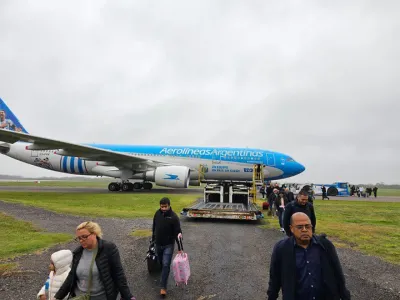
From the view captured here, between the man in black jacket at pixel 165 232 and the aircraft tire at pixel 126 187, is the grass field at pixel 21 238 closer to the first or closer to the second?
the man in black jacket at pixel 165 232

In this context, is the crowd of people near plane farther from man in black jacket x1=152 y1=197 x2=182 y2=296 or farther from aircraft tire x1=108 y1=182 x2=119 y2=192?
aircraft tire x1=108 y1=182 x2=119 y2=192

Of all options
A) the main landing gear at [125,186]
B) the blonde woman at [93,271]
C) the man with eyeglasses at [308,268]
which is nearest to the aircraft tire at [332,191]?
the main landing gear at [125,186]

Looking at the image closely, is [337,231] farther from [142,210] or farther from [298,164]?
[298,164]

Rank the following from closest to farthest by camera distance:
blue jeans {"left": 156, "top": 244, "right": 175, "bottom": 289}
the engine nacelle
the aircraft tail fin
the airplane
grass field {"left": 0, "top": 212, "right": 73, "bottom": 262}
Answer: blue jeans {"left": 156, "top": 244, "right": 175, "bottom": 289}
grass field {"left": 0, "top": 212, "right": 73, "bottom": 262}
the engine nacelle
the airplane
the aircraft tail fin

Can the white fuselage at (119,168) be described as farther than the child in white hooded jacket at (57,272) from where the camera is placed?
Yes

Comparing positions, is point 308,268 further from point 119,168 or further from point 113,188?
point 113,188

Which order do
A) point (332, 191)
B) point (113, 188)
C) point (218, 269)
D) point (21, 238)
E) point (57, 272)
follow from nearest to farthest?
point (57, 272) → point (218, 269) → point (21, 238) → point (113, 188) → point (332, 191)

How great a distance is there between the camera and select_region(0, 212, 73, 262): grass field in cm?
732

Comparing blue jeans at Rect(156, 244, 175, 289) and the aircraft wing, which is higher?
the aircraft wing

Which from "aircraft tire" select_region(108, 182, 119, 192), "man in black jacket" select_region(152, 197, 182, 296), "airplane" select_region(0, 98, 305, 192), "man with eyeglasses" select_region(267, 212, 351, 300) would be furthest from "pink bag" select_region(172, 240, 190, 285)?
"aircraft tire" select_region(108, 182, 119, 192)

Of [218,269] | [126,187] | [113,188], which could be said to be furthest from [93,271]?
[113,188]

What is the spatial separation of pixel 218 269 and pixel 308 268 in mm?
3985

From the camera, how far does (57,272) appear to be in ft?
11.5

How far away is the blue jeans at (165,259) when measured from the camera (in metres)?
5.17
